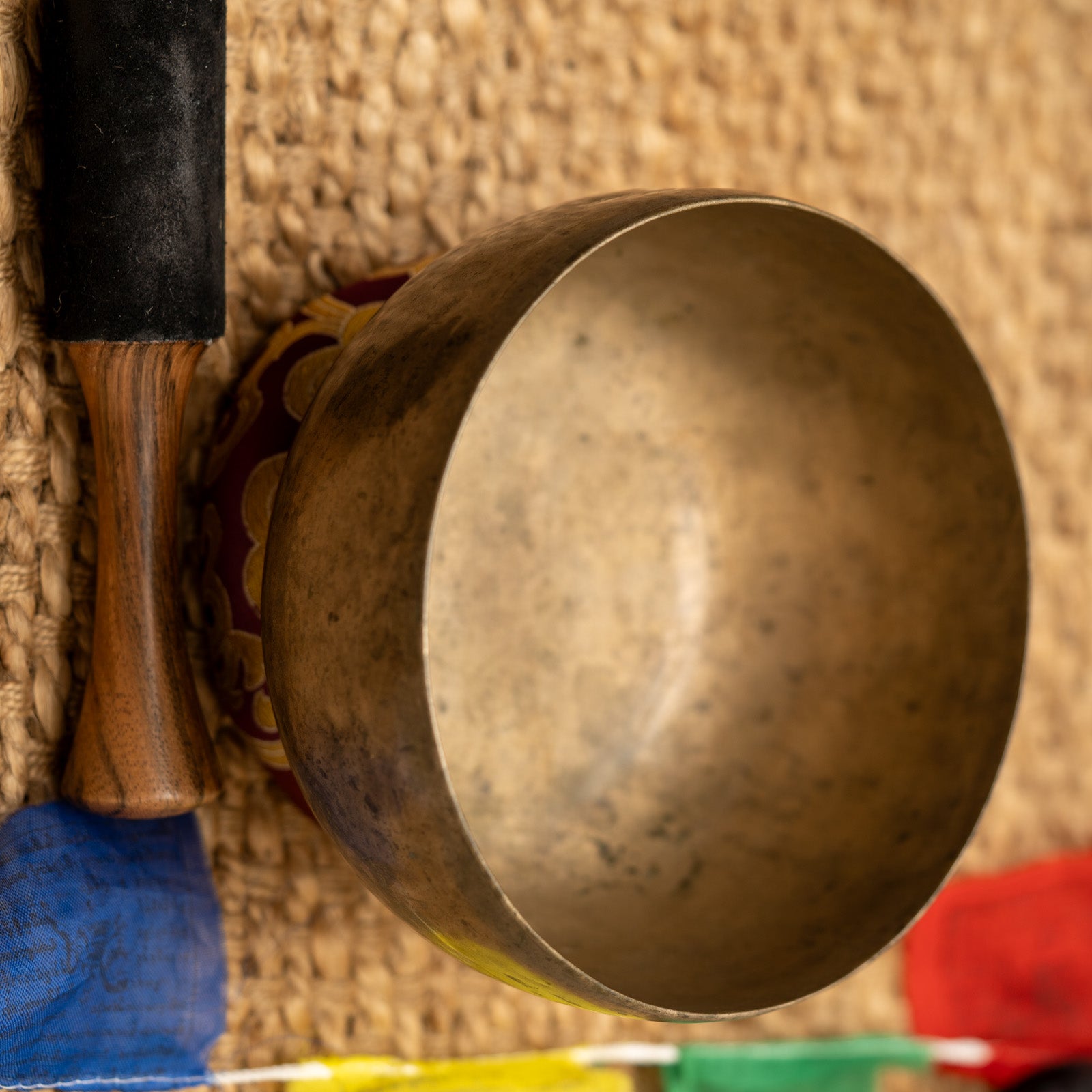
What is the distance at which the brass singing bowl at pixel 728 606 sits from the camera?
523mm

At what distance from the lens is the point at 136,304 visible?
1.41 ft

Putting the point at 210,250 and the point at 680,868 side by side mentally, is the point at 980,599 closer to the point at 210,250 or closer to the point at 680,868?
the point at 680,868

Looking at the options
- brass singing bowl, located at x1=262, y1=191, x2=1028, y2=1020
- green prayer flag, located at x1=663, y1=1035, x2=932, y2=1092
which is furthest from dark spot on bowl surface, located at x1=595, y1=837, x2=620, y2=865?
green prayer flag, located at x1=663, y1=1035, x2=932, y2=1092

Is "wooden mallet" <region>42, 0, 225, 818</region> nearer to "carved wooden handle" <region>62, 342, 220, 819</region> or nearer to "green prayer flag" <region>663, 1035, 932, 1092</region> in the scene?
"carved wooden handle" <region>62, 342, 220, 819</region>

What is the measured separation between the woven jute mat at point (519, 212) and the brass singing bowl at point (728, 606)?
0.29ft

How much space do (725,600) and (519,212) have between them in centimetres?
21

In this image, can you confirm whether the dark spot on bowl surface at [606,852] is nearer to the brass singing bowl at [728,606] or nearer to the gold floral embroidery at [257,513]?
the brass singing bowl at [728,606]

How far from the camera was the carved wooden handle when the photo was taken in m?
0.46

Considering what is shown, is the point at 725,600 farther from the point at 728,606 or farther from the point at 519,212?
the point at 519,212

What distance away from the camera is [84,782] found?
18.4 inches

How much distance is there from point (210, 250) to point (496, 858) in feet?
0.90

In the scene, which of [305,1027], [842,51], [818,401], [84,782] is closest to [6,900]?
[84,782]

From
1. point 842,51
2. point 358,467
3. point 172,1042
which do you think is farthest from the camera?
point 842,51

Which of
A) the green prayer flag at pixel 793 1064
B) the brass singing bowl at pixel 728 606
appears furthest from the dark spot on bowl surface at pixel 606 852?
the green prayer flag at pixel 793 1064
